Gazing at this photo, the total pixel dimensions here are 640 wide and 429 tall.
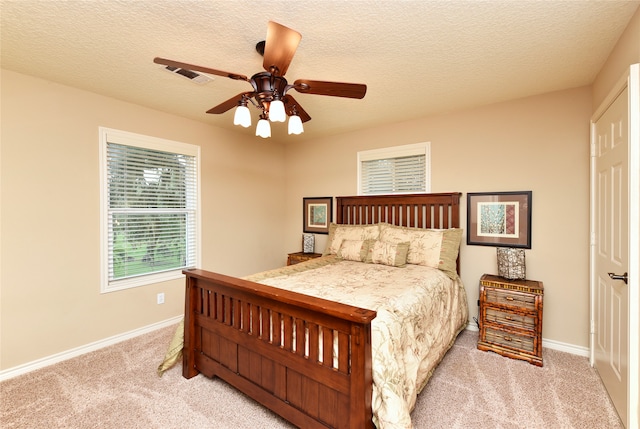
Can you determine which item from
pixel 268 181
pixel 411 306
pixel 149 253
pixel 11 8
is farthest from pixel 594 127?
pixel 149 253

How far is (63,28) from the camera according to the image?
5.95ft

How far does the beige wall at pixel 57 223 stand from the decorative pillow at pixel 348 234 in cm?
205

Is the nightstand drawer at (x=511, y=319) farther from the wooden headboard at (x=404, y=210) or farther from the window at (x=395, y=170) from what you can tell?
the window at (x=395, y=170)

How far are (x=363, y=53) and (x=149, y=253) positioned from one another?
10.2 ft

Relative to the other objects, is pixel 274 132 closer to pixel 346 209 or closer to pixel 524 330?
pixel 346 209

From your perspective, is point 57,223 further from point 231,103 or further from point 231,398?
point 231,398

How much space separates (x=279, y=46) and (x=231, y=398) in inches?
92.5

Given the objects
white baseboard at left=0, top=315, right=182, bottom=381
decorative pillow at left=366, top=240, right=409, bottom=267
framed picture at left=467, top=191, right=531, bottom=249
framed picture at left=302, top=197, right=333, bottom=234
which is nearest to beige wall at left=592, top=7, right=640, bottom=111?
framed picture at left=467, top=191, right=531, bottom=249

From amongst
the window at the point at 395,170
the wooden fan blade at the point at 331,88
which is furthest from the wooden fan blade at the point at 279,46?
Result: the window at the point at 395,170

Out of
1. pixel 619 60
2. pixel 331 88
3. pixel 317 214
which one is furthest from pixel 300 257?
pixel 619 60

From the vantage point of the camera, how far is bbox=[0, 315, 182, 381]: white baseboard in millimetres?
2338

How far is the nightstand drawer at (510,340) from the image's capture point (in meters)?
2.51

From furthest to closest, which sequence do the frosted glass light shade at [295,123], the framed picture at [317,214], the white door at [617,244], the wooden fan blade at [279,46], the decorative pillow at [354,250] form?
the framed picture at [317,214]
the decorative pillow at [354,250]
the frosted glass light shade at [295,123]
the white door at [617,244]
the wooden fan blade at [279,46]

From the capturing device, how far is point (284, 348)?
1.74 m
